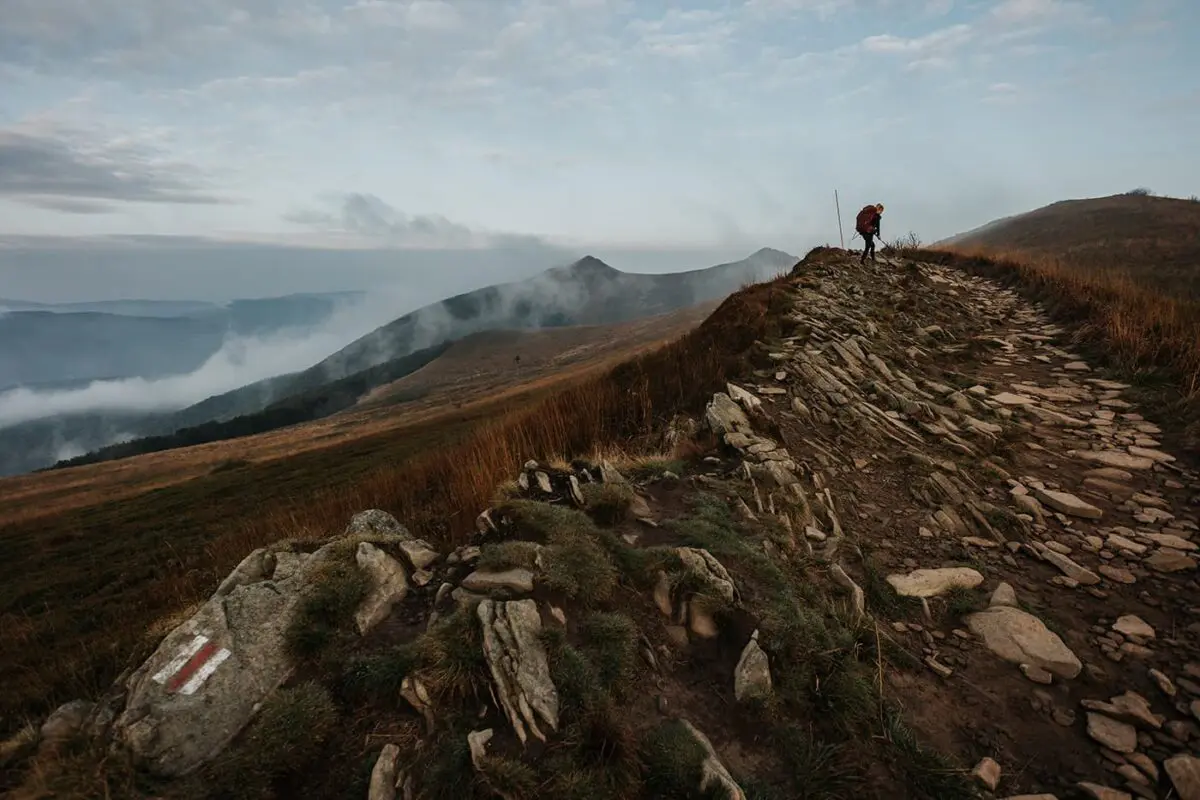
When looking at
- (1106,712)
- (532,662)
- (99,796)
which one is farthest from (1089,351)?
(99,796)

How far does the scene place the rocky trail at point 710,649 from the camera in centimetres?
327

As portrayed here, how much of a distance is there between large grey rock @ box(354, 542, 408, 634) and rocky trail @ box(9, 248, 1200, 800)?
25 millimetres

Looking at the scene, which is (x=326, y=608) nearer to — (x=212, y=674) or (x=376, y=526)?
(x=212, y=674)

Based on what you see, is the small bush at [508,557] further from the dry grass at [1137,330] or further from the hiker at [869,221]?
the hiker at [869,221]

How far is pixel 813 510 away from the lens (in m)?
6.53

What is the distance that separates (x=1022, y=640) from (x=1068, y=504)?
3.07m

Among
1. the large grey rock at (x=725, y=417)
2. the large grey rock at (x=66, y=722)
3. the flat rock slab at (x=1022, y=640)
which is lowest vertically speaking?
the flat rock slab at (x=1022, y=640)

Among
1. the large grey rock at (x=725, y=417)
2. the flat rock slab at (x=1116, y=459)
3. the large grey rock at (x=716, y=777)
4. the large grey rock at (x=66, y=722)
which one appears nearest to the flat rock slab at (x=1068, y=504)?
the flat rock slab at (x=1116, y=459)

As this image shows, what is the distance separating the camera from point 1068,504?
6688mm

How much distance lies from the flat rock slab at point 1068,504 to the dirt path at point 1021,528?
2 cm

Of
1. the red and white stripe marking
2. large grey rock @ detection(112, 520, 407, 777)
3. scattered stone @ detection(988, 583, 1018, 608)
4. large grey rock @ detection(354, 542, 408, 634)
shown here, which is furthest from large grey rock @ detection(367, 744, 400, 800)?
scattered stone @ detection(988, 583, 1018, 608)

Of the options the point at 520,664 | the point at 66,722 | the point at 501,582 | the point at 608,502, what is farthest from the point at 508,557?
the point at 66,722

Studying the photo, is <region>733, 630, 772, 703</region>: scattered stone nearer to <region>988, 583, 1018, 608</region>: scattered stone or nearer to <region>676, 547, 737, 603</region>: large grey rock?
<region>676, 547, 737, 603</region>: large grey rock

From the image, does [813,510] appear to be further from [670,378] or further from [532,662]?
[670,378]
